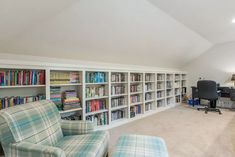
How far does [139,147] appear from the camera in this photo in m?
1.56

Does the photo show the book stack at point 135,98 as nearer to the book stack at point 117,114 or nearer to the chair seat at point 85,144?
the book stack at point 117,114

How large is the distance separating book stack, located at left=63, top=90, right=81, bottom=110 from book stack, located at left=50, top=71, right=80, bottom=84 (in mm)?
208

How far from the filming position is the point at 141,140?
1.72 m

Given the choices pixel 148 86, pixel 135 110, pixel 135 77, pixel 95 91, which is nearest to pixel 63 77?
A: pixel 95 91

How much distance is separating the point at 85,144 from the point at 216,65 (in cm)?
578

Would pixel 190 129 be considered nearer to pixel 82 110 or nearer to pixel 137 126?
pixel 137 126

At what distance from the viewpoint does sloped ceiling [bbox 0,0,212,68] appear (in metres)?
1.76

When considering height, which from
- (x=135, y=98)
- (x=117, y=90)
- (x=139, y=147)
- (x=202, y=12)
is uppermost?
(x=202, y=12)

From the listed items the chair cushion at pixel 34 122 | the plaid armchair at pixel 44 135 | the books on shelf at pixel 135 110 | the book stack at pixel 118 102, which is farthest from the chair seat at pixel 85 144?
the books on shelf at pixel 135 110

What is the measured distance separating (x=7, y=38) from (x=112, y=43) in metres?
1.66

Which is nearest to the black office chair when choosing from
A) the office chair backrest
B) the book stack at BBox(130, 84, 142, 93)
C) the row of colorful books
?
the office chair backrest

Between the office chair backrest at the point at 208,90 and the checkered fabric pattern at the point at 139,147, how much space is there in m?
3.57

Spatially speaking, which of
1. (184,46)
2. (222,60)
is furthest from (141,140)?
(222,60)

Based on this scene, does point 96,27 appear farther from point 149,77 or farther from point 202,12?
point 149,77
